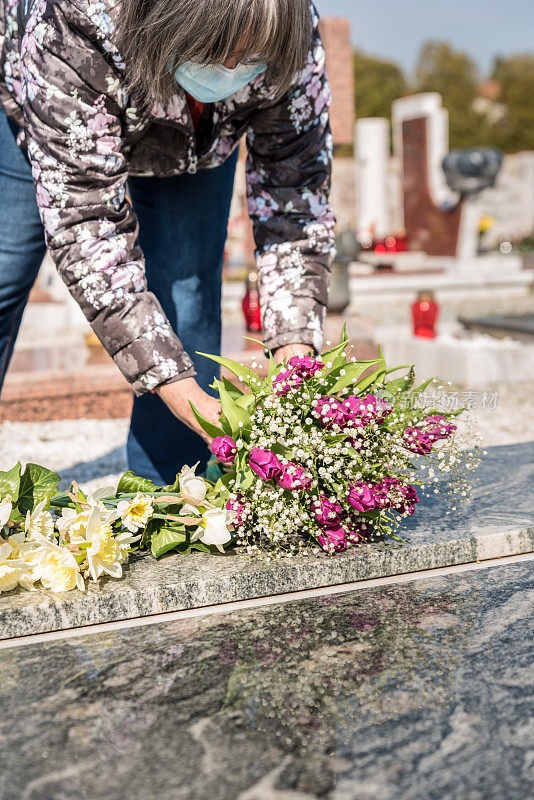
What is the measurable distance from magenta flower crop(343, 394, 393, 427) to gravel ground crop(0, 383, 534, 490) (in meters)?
2.19

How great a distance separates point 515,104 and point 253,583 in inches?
1791

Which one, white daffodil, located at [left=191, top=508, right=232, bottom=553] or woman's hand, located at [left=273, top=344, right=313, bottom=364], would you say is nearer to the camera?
white daffodil, located at [left=191, top=508, right=232, bottom=553]

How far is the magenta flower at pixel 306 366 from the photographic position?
1.68 meters

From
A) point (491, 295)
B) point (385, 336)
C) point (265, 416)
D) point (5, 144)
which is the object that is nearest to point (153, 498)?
point (265, 416)

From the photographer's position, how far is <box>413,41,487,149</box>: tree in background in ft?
135

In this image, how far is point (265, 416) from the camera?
1.67m

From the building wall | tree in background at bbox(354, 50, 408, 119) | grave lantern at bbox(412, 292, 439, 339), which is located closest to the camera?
grave lantern at bbox(412, 292, 439, 339)

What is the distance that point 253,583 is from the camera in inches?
66.7

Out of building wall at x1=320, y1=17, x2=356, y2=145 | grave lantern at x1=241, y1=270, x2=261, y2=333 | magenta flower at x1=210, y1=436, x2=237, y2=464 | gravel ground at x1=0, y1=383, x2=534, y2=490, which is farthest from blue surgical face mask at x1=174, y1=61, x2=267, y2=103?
building wall at x1=320, y1=17, x2=356, y2=145

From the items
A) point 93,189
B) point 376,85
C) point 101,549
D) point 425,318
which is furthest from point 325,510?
point 376,85

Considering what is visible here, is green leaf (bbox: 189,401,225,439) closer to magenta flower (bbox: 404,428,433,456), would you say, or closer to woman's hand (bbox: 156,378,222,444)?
woman's hand (bbox: 156,378,222,444)

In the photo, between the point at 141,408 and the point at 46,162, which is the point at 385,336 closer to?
the point at 141,408

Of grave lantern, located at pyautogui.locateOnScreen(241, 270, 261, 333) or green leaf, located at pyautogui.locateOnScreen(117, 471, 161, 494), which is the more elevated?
grave lantern, located at pyautogui.locateOnScreen(241, 270, 261, 333)

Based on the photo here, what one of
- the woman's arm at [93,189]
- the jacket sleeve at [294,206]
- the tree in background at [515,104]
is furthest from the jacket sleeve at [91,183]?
the tree in background at [515,104]
